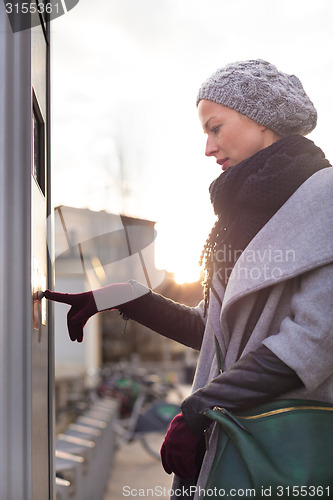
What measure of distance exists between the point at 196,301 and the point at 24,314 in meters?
0.87

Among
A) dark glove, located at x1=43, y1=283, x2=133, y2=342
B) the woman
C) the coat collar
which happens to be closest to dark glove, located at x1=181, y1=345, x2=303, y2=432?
the woman

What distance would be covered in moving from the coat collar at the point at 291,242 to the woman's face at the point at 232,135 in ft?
0.68

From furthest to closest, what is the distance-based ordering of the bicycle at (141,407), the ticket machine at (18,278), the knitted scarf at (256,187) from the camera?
the bicycle at (141,407), the knitted scarf at (256,187), the ticket machine at (18,278)

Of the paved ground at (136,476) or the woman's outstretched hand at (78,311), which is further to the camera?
the paved ground at (136,476)

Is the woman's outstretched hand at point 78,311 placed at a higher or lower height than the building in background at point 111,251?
lower

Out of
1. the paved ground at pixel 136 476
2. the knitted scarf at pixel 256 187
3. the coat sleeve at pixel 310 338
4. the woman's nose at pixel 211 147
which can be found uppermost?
the woman's nose at pixel 211 147

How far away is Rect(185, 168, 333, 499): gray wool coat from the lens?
4.27 feet

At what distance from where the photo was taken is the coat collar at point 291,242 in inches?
53.7

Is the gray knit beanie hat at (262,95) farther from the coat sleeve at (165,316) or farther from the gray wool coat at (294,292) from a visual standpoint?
the coat sleeve at (165,316)

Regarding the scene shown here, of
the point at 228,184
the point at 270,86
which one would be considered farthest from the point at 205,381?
the point at 270,86

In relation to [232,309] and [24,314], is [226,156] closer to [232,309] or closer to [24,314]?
[232,309]

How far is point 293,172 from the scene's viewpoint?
56.9 inches

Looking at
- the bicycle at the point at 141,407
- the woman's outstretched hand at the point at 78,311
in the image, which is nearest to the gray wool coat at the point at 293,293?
the woman's outstretched hand at the point at 78,311

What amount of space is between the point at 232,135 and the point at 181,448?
0.77 metres
